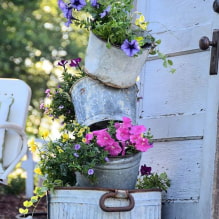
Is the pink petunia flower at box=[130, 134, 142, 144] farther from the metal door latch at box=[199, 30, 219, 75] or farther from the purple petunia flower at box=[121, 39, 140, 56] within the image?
the metal door latch at box=[199, 30, 219, 75]

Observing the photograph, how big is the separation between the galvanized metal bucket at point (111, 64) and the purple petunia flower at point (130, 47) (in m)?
0.09

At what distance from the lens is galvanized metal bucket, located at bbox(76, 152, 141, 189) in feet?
8.57

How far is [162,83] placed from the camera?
10.3 ft

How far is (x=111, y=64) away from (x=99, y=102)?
170 millimetres

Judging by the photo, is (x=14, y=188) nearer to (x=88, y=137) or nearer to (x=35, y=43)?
(x=88, y=137)

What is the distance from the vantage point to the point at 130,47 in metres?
2.61

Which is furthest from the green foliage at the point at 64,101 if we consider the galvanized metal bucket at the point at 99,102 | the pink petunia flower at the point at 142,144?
the pink petunia flower at the point at 142,144

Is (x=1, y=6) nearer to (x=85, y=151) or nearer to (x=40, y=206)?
(x=40, y=206)

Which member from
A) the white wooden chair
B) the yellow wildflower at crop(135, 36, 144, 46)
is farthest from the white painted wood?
the white wooden chair

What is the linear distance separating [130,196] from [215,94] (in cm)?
59

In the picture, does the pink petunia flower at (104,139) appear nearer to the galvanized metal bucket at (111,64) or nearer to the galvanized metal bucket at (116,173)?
the galvanized metal bucket at (116,173)

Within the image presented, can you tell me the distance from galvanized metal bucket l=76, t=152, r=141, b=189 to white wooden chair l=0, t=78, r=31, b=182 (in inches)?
45.4

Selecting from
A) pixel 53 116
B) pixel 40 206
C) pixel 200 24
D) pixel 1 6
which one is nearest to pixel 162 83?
pixel 200 24

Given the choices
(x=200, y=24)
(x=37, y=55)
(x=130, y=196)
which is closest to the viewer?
(x=130, y=196)
